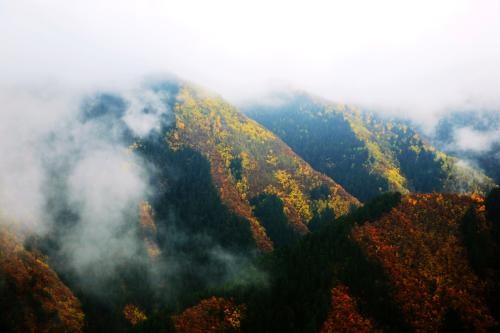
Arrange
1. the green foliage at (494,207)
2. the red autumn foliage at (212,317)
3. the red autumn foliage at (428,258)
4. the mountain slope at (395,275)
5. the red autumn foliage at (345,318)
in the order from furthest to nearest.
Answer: the green foliage at (494,207), the red autumn foliage at (212,317), the red autumn foliage at (345,318), the mountain slope at (395,275), the red autumn foliage at (428,258)

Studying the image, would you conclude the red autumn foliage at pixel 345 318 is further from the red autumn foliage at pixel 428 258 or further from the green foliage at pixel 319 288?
the red autumn foliage at pixel 428 258

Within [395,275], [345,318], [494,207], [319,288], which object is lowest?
[345,318]

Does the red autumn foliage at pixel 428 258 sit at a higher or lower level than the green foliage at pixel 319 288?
higher

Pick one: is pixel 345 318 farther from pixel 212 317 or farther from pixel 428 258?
pixel 212 317

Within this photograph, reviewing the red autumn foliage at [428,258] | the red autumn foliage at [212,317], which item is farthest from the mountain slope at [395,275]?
the red autumn foliage at [212,317]

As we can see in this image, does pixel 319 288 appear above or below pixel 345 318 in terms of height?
above

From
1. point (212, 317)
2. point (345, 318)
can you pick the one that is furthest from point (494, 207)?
point (212, 317)
